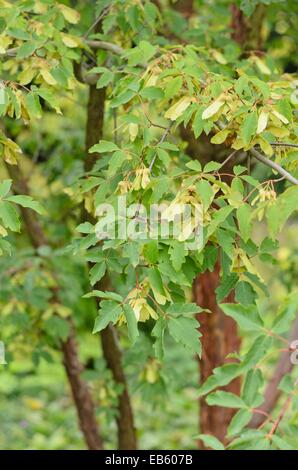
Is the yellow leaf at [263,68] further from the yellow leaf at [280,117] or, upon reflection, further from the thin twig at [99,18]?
the yellow leaf at [280,117]

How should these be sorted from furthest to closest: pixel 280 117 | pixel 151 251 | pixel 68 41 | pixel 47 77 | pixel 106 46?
pixel 106 46 → pixel 68 41 → pixel 47 77 → pixel 280 117 → pixel 151 251

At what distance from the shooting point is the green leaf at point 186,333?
5.71ft

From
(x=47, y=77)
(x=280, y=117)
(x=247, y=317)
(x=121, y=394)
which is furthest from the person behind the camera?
(x=121, y=394)

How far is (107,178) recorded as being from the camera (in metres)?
2.11

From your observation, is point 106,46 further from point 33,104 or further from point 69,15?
point 33,104

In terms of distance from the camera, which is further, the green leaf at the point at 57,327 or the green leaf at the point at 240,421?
the green leaf at the point at 57,327

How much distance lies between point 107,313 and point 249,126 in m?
0.57

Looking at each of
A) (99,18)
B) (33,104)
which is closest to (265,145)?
(33,104)

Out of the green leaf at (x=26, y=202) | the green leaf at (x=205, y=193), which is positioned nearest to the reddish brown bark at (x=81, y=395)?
the green leaf at (x=26, y=202)

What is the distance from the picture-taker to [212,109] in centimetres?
178

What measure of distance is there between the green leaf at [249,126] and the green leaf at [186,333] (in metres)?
0.47

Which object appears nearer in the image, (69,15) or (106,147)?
(106,147)

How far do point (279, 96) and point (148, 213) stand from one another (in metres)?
0.47
